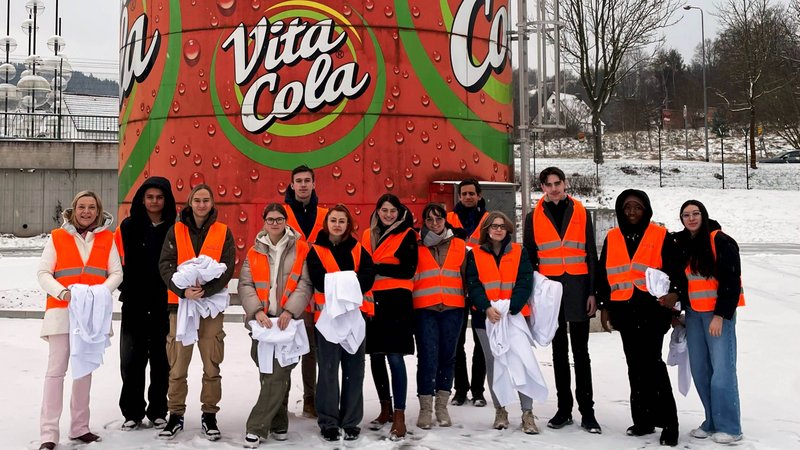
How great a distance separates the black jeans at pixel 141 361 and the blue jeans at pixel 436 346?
213cm

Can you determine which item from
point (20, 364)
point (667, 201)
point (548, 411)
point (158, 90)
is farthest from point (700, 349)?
point (667, 201)

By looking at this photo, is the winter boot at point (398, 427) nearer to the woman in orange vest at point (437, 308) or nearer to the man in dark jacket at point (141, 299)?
the woman in orange vest at point (437, 308)

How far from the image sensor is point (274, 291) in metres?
5.73

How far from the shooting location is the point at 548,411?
6715 mm

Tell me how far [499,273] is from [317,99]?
5.45 m

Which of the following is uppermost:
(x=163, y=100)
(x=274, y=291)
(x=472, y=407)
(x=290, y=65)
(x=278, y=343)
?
(x=290, y=65)

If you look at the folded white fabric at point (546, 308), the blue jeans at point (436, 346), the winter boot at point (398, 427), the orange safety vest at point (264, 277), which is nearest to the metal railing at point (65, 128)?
the orange safety vest at point (264, 277)

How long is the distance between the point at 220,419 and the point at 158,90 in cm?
681

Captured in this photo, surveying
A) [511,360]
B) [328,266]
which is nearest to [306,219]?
[328,266]

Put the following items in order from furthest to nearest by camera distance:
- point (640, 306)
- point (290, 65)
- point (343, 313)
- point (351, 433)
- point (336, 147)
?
point (336, 147), point (290, 65), point (640, 306), point (351, 433), point (343, 313)

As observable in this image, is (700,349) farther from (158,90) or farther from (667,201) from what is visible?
(667,201)

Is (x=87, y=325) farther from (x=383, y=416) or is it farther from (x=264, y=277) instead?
(x=383, y=416)

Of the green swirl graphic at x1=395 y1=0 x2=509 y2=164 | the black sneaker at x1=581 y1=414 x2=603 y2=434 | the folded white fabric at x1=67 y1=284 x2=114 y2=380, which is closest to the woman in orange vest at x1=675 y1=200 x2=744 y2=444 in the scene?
the black sneaker at x1=581 y1=414 x2=603 y2=434

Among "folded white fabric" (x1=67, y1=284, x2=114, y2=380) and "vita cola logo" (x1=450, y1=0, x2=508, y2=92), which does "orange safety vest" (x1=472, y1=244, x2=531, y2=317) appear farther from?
"vita cola logo" (x1=450, y1=0, x2=508, y2=92)
